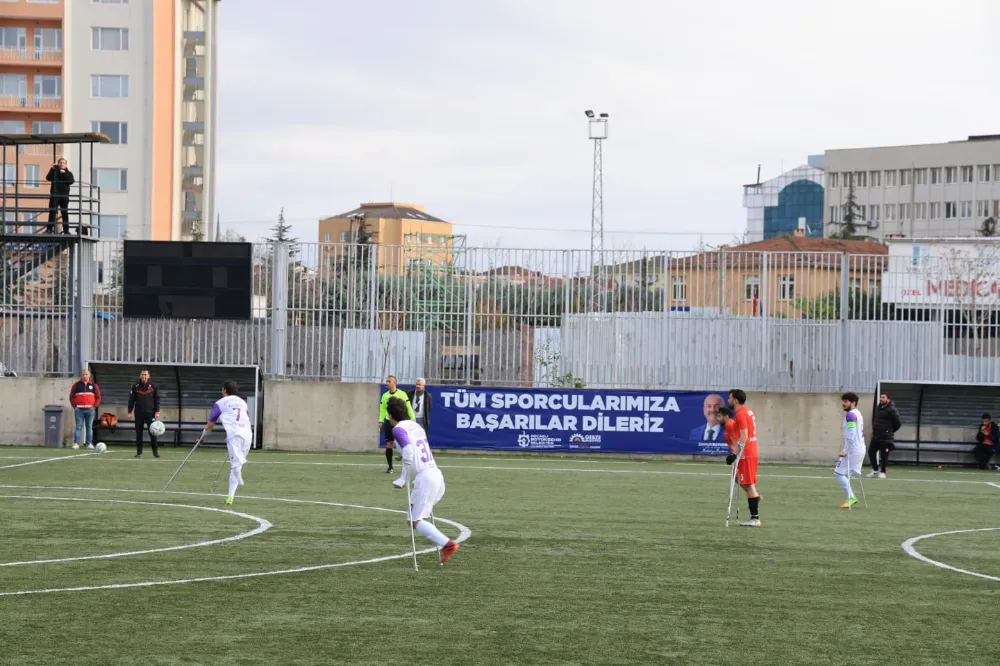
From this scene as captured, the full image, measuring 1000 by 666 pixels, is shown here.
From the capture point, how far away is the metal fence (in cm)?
3244

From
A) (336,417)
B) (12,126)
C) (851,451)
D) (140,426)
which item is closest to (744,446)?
(851,451)

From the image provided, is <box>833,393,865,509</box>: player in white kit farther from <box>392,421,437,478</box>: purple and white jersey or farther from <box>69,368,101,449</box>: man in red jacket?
<box>69,368,101,449</box>: man in red jacket

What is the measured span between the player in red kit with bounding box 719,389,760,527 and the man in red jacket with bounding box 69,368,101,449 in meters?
17.7

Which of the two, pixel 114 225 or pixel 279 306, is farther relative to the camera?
pixel 114 225

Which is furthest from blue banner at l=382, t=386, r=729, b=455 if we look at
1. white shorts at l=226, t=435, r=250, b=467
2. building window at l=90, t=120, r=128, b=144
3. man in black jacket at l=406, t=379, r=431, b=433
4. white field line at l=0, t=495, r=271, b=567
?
building window at l=90, t=120, r=128, b=144

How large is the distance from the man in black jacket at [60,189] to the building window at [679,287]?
47.5ft

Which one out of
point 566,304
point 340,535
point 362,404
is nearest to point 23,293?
point 362,404

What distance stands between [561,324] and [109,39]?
54290 mm

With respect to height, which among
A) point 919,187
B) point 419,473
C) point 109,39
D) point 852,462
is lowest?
point 852,462

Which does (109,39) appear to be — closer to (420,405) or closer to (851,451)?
(420,405)

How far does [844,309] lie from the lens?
3253 centimetres

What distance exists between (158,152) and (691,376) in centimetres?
5611

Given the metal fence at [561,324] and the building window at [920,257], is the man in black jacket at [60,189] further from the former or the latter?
the building window at [920,257]

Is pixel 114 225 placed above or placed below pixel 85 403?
above
